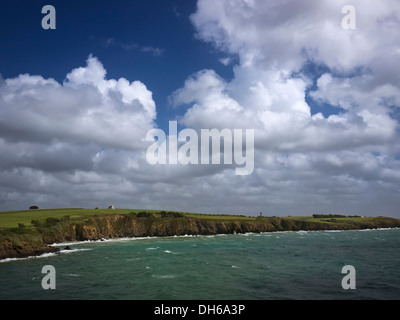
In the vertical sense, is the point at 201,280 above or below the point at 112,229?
above

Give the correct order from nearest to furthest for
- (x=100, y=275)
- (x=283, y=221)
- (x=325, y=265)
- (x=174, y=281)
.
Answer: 1. (x=174, y=281)
2. (x=100, y=275)
3. (x=325, y=265)
4. (x=283, y=221)

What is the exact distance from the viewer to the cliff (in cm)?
6700

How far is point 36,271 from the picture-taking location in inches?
1788

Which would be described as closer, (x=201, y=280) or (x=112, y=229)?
(x=201, y=280)

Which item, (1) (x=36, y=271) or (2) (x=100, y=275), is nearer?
(2) (x=100, y=275)

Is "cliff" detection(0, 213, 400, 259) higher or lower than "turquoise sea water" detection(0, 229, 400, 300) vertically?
lower

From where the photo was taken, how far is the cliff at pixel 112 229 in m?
67.0

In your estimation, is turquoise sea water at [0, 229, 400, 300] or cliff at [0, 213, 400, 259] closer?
turquoise sea water at [0, 229, 400, 300]

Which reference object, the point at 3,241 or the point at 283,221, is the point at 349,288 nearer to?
the point at 3,241

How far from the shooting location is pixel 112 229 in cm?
13212

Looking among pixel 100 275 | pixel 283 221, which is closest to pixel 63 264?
pixel 100 275

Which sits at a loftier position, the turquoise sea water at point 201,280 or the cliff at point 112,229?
the turquoise sea water at point 201,280

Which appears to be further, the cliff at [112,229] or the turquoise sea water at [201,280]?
the cliff at [112,229]

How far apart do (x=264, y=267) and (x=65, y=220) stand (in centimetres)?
9829
